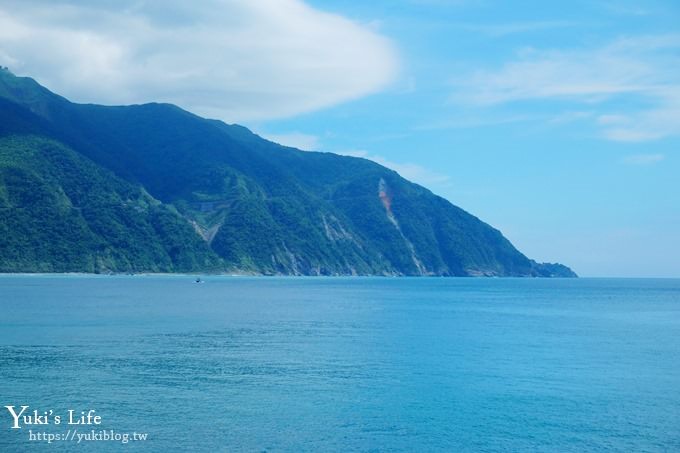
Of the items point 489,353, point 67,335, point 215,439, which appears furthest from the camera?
point 67,335

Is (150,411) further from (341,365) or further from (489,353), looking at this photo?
(489,353)

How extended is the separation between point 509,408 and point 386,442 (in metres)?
11.8

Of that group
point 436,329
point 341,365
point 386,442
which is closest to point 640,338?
point 436,329

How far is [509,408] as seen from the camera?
4412 centimetres

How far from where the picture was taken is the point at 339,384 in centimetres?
5053

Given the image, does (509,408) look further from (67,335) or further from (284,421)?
(67,335)

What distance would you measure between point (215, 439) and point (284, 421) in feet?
16.7

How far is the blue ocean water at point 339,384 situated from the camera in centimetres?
3709

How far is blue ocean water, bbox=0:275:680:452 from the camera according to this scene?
37.1 metres

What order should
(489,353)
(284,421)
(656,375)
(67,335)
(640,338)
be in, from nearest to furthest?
(284,421), (656,375), (489,353), (67,335), (640,338)

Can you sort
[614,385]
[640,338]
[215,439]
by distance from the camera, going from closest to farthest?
[215,439] < [614,385] < [640,338]

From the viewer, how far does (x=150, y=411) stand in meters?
40.7

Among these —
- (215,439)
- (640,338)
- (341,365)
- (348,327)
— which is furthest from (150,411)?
(640,338)

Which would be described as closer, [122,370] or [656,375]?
[122,370]
